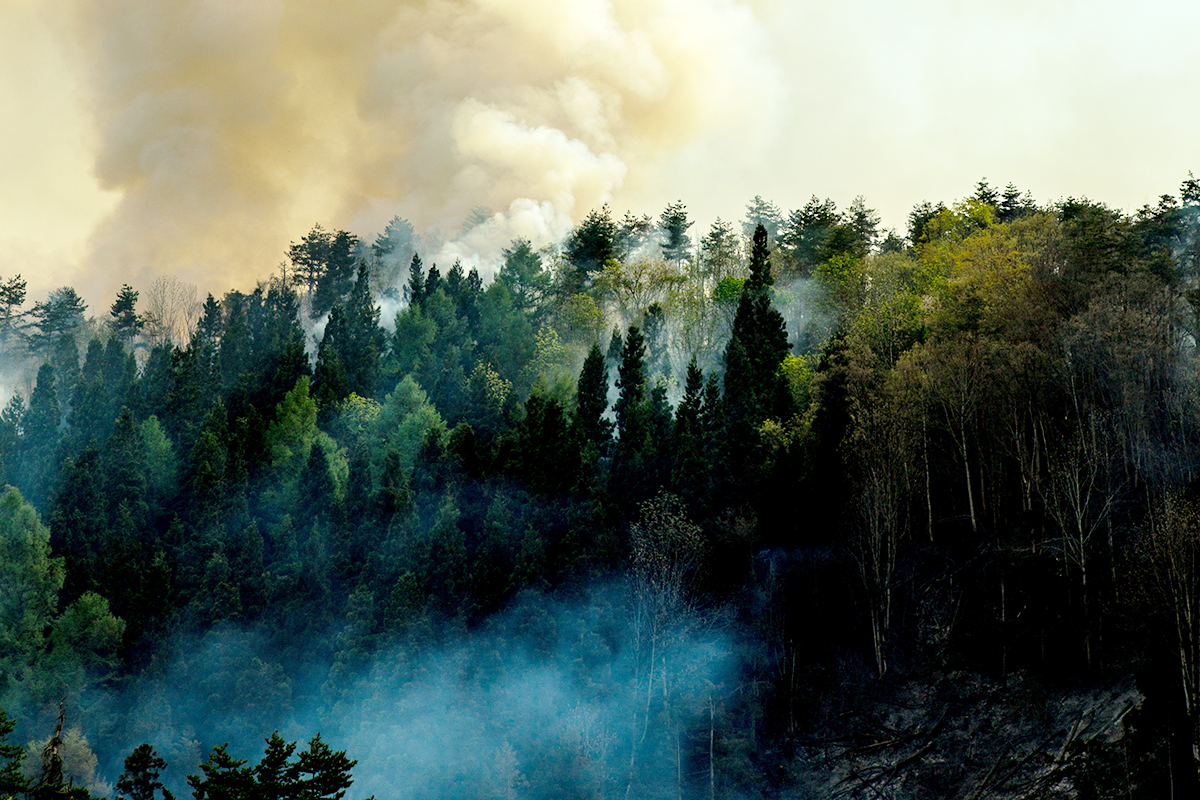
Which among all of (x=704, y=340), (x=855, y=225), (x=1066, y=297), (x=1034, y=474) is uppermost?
(x=855, y=225)

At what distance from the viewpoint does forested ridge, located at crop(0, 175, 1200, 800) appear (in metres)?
35.7

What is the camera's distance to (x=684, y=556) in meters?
46.7

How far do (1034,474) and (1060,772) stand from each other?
12.3m

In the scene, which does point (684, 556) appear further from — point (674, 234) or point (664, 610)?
point (674, 234)

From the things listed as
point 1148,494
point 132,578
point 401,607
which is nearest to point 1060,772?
point 1148,494

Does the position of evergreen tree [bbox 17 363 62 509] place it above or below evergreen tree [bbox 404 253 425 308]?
below

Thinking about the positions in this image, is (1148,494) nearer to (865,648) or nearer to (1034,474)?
(1034,474)

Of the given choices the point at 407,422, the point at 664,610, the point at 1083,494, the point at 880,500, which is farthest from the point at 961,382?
the point at 407,422

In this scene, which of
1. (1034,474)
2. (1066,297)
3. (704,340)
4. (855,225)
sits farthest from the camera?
(855,225)

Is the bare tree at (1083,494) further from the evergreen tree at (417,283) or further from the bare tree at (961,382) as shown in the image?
the evergreen tree at (417,283)

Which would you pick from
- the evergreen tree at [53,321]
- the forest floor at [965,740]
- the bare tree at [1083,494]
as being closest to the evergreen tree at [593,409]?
the forest floor at [965,740]

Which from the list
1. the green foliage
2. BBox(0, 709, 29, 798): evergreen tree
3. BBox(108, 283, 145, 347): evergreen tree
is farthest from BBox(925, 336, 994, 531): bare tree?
BBox(108, 283, 145, 347): evergreen tree

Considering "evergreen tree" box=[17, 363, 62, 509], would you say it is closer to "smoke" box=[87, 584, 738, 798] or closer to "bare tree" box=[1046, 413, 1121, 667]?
"smoke" box=[87, 584, 738, 798]

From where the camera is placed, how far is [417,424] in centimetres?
6506
